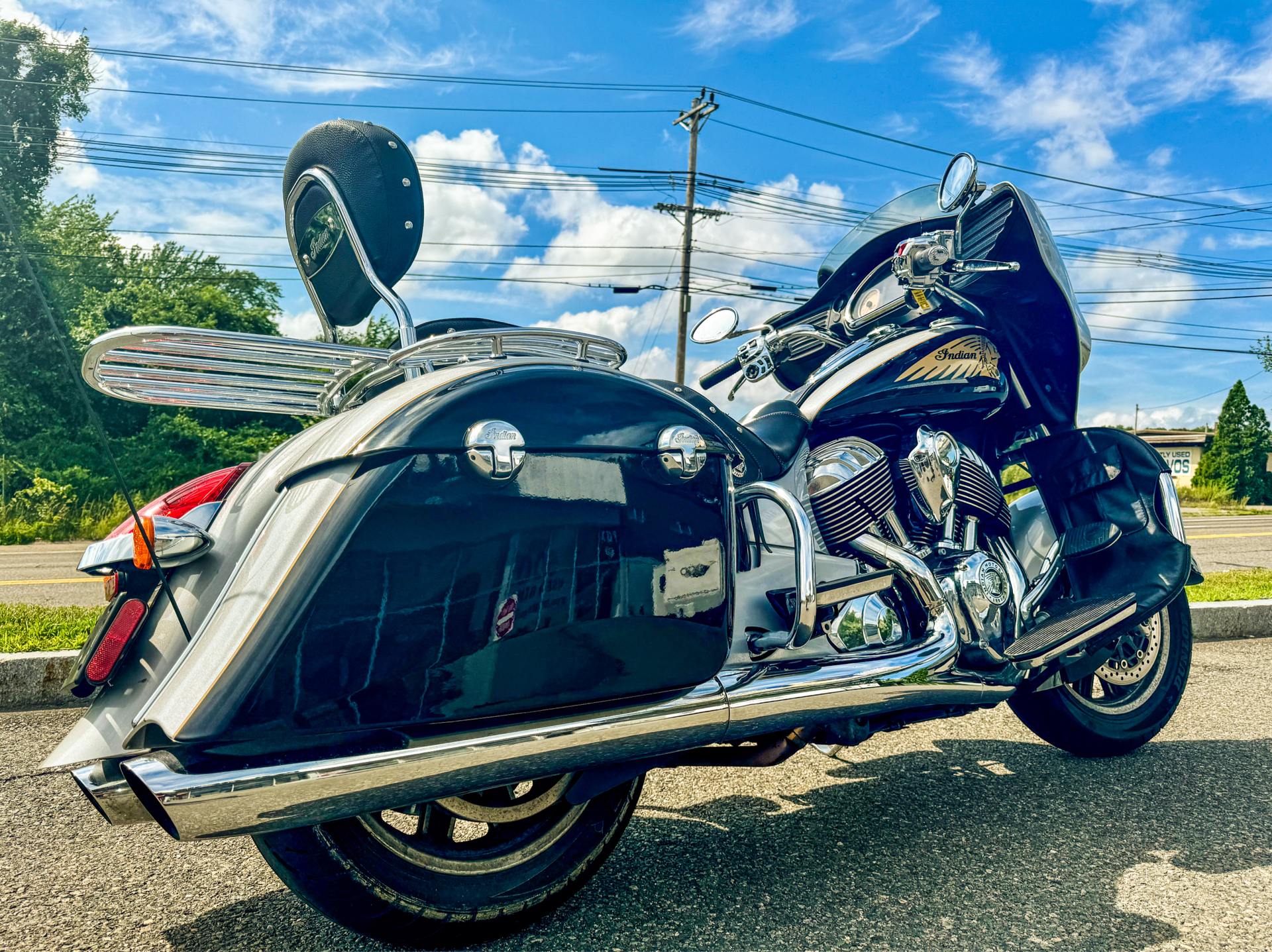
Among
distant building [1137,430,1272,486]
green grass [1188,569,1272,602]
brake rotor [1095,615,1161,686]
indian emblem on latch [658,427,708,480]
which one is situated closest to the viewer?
indian emblem on latch [658,427,708,480]

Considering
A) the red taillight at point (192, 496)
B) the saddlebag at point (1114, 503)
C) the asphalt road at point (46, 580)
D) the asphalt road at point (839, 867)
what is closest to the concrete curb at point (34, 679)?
the asphalt road at point (839, 867)

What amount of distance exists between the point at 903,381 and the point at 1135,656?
57.9 inches

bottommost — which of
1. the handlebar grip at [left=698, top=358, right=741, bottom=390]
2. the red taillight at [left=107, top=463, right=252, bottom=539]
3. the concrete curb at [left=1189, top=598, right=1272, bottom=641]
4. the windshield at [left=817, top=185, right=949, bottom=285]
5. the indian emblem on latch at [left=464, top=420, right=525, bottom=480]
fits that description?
the concrete curb at [left=1189, top=598, right=1272, bottom=641]

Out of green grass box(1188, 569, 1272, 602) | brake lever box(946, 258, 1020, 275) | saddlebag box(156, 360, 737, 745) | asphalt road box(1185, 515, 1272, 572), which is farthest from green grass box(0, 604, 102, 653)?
asphalt road box(1185, 515, 1272, 572)

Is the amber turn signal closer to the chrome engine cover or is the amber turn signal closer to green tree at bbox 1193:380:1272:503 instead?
the chrome engine cover

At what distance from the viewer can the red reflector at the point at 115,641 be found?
1.57m

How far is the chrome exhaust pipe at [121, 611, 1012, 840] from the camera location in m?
1.25

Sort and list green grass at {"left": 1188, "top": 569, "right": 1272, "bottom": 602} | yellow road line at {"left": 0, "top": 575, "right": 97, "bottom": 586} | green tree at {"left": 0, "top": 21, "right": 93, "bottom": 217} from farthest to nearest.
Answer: yellow road line at {"left": 0, "top": 575, "right": 97, "bottom": 586} < green grass at {"left": 1188, "top": 569, "right": 1272, "bottom": 602} < green tree at {"left": 0, "top": 21, "right": 93, "bottom": 217}

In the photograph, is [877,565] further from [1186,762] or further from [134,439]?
[134,439]

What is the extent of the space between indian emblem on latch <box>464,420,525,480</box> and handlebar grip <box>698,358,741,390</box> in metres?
1.53

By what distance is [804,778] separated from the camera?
269 cm

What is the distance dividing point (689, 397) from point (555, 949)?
1.19 meters

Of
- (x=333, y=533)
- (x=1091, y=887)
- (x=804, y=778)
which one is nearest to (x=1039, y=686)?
(x=1091, y=887)

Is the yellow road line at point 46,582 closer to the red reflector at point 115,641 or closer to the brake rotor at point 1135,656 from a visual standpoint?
the red reflector at point 115,641
